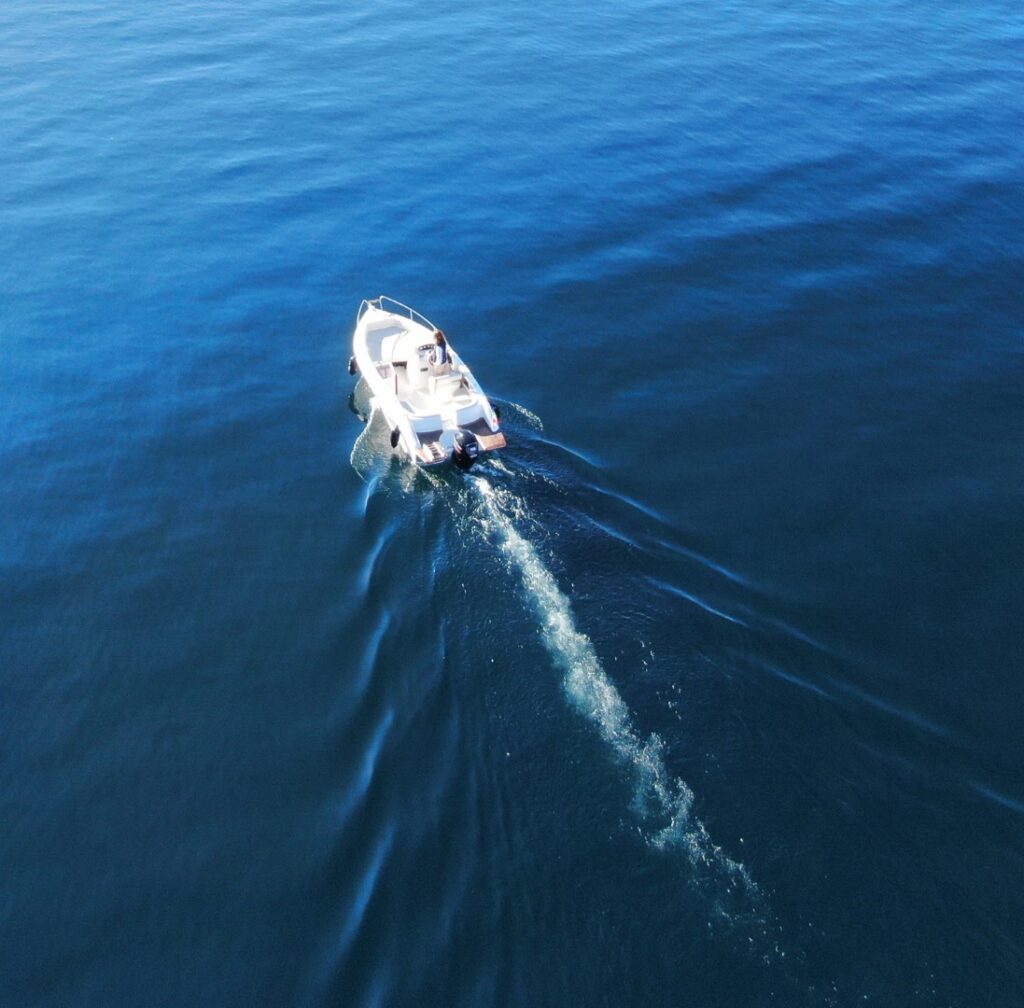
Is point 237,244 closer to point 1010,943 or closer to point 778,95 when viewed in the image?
point 778,95

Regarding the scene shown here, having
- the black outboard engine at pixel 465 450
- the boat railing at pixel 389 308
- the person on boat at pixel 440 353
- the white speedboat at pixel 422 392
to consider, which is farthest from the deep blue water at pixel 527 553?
the person on boat at pixel 440 353

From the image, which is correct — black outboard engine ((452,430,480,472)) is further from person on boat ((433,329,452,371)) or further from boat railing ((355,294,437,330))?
boat railing ((355,294,437,330))

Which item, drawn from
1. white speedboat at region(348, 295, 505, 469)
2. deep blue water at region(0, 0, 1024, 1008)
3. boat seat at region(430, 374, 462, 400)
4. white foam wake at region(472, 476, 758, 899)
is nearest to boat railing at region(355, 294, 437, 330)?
white speedboat at region(348, 295, 505, 469)

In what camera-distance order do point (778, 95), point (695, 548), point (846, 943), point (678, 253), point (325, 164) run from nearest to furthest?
1. point (846, 943)
2. point (695, 548)
3. point (678, 253)
4. point (325, 164)
5. point (778, 95)

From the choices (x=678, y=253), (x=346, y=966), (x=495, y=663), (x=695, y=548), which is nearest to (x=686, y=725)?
(x=495, y=663)

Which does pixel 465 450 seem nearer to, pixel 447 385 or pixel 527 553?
pixel 447 385

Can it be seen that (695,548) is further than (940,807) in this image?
Yes

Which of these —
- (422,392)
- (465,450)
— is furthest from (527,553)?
(422,392)
